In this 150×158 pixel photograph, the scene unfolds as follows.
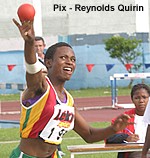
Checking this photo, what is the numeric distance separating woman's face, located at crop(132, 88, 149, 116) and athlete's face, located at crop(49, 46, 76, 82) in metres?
2.71

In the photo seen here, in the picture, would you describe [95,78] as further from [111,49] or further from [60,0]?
[60,0]

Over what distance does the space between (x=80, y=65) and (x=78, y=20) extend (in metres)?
2.52

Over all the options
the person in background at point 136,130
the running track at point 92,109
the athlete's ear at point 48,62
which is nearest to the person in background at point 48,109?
the athlete's ear at point 48,62

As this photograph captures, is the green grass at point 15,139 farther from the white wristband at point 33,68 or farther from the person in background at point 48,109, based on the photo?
the white wristband at point 33,68

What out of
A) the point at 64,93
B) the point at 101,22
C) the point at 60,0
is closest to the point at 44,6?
the point at 60,0

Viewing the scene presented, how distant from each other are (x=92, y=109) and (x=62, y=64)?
613 inches

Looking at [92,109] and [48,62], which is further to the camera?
[92,109]

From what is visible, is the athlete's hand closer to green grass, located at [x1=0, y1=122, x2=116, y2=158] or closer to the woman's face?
the woman's face

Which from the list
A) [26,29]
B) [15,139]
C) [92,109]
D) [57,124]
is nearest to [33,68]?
[26,29]

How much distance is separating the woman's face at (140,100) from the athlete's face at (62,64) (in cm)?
271

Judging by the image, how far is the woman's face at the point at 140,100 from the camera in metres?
7.46

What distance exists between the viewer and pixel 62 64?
15.9 feet

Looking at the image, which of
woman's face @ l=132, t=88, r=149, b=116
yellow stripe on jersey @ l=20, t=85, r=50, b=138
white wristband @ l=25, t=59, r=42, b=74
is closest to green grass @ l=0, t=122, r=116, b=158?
woman's face @ l=132, t=88, r=149, b=116

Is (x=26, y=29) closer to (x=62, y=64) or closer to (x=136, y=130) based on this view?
(x=62, y=64)
